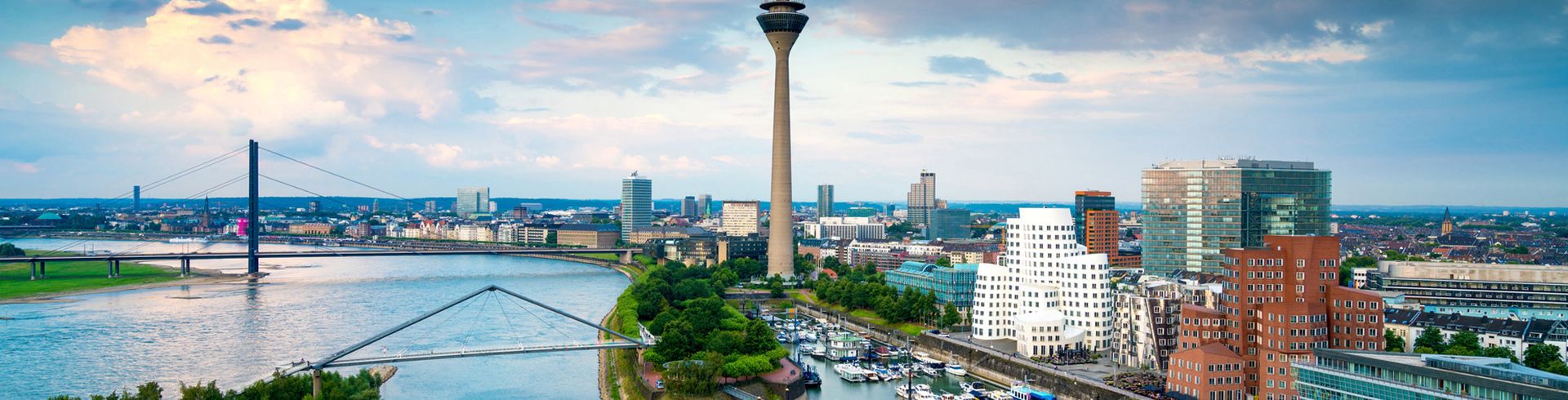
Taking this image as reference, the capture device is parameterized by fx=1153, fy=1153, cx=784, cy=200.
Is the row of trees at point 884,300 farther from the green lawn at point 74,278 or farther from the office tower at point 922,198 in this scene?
the office tower at point 922,198

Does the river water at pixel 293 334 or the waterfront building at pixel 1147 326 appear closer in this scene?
the waterfront building at pixel 1147 326

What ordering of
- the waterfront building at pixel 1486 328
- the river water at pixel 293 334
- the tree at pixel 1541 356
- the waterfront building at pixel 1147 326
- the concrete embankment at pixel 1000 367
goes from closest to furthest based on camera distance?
the tree at pixel 1541 356
the concrete embankment at pixel 1000 367
the waterfront building at pixel 1147 326
the waterfront building at pixel 1486 328
the river water at pixel 293 334

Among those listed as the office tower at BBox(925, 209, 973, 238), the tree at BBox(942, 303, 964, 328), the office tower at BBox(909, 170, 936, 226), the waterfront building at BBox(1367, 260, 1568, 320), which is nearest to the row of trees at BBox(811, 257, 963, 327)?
the tree at BBox(942, 303, 964, 328)

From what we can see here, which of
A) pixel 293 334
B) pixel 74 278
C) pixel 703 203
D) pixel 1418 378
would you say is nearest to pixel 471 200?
pixel 703 203

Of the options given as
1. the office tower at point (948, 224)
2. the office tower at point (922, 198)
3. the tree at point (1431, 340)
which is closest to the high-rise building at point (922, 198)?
the office tower at point (922, 198)

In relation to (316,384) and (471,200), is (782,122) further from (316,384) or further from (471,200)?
(471,200)

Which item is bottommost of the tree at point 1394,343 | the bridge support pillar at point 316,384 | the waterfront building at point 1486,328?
the bridge support pillar at point 316,384
